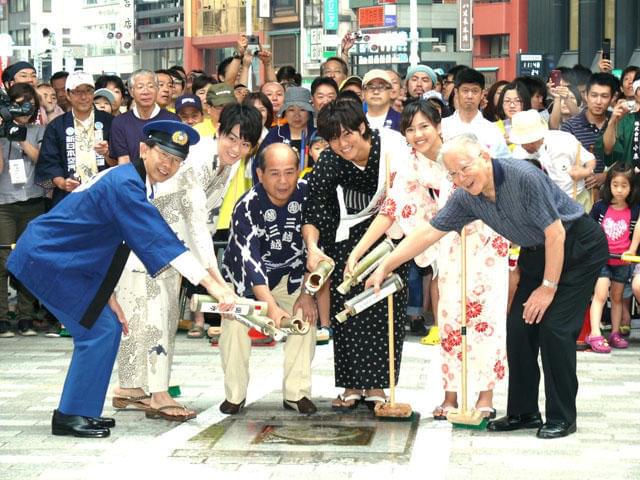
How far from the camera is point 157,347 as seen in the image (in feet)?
24.4

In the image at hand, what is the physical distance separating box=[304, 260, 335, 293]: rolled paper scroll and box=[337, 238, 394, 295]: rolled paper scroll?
99 millimetres

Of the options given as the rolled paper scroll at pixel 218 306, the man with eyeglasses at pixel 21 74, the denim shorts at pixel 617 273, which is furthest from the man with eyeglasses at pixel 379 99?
the man with eyeglasses at pixel 21 74

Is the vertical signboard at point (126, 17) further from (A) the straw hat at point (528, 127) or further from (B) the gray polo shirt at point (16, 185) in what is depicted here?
(A) the straw hat at point (528, 127)

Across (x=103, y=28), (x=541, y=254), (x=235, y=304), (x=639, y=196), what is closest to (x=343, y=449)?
(x=235, y=304)

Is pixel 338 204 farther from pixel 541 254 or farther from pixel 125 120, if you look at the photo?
pixel 125 120

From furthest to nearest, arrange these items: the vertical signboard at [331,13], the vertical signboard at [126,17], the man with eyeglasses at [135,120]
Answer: the vertical signboard at [126,17] → the vertical signboard at [331,13] → the man with eyeglasses at [135,120]

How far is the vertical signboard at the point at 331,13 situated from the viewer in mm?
67188

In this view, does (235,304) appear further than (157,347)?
No

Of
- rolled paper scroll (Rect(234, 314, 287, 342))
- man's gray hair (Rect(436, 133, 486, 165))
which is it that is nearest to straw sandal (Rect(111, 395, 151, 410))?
rolled paper scroll (Rect(234, 314, 287, 342))

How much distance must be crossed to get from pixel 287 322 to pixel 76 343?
1101 millimetres

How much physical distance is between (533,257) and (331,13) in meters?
61.5

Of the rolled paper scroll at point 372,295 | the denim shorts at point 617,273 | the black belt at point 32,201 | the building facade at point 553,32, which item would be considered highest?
the building facade at point 553,32

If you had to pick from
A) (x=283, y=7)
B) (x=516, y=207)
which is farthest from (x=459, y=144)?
(x=283, y=7)

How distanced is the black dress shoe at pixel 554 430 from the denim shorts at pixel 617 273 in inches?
143
